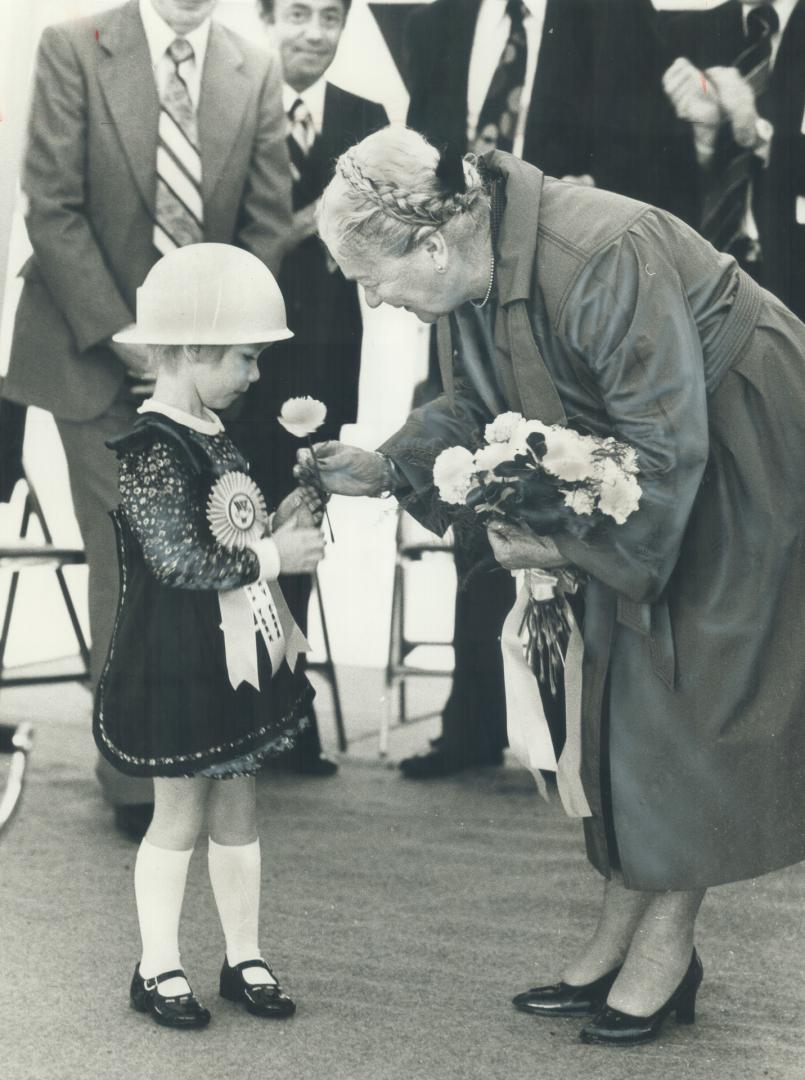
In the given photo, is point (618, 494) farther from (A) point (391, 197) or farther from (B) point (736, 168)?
(B) point (736, 168)

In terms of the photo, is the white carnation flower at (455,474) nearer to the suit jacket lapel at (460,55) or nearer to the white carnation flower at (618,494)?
the white carnation flower at (618,494)

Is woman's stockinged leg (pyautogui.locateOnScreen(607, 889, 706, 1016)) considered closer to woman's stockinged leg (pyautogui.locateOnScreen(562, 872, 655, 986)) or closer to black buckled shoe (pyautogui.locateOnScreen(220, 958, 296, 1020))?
woman's stockinged leg (pyautogui.locateOnScreen(562, 872, 655, 986))

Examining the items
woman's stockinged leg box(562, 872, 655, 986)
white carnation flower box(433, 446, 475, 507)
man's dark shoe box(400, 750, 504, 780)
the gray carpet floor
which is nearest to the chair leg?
the gray carpet floor

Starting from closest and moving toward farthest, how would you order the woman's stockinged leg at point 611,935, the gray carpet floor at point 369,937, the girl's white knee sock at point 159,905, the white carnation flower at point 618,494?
1. the white carnation flower at point 618,494
2. the gray carpet floor at point 369,937
3. the girl's white knee sock at point 159,905
4. the woman's stockinged leg at point 611,935

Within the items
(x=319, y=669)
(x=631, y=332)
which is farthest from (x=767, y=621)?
(x=319, y=669)

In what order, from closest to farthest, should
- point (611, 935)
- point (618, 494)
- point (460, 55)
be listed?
1. point (618, 494)
2. point (611, 935)
3. point (460, 55)

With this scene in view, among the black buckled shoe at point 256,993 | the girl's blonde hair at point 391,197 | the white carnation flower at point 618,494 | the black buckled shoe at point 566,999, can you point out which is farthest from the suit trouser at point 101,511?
the white carnation flower at point 618,494

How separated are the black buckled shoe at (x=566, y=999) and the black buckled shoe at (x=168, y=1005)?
571 mm

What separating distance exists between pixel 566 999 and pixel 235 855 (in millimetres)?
650

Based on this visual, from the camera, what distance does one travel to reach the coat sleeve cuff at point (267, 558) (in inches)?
96.6

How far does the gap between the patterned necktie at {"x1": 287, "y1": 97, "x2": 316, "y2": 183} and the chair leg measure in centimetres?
105

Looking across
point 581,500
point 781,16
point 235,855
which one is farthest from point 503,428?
point 781,16

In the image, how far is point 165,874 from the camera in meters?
2.49

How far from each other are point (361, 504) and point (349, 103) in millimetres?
1013
